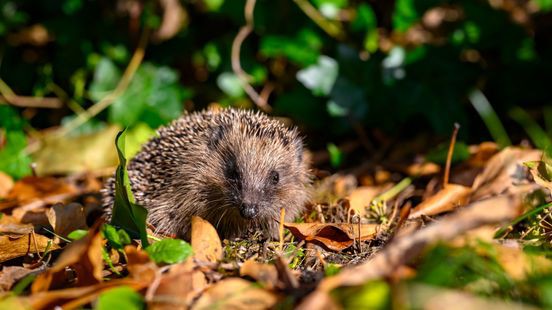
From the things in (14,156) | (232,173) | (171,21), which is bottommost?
(232,173)

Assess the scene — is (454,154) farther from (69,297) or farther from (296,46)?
(69,297)

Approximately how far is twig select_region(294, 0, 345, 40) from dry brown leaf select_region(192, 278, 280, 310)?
3.28 meters

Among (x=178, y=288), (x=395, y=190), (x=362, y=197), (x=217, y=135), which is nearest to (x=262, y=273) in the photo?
(x=178, y=288)

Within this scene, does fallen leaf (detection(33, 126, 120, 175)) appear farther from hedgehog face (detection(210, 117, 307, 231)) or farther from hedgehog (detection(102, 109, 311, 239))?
hedgehog face (detection(210, 117, 307, 231))

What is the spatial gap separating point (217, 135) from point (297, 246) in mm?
1094

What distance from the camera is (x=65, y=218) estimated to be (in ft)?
11.6

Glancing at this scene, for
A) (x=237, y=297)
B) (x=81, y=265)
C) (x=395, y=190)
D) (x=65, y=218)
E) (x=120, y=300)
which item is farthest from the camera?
(x=395, y=190)

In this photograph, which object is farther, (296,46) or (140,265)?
(296,46)

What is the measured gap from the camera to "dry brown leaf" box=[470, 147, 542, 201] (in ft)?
12.5

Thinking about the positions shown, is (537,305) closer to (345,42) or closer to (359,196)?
(359,196)

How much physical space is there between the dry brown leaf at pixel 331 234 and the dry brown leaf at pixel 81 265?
1077mm

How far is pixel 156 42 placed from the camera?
598cm

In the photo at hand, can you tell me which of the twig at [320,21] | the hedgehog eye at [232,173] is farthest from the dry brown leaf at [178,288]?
the twig at [320,21]

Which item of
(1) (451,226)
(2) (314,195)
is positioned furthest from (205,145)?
(1) (451,226)
